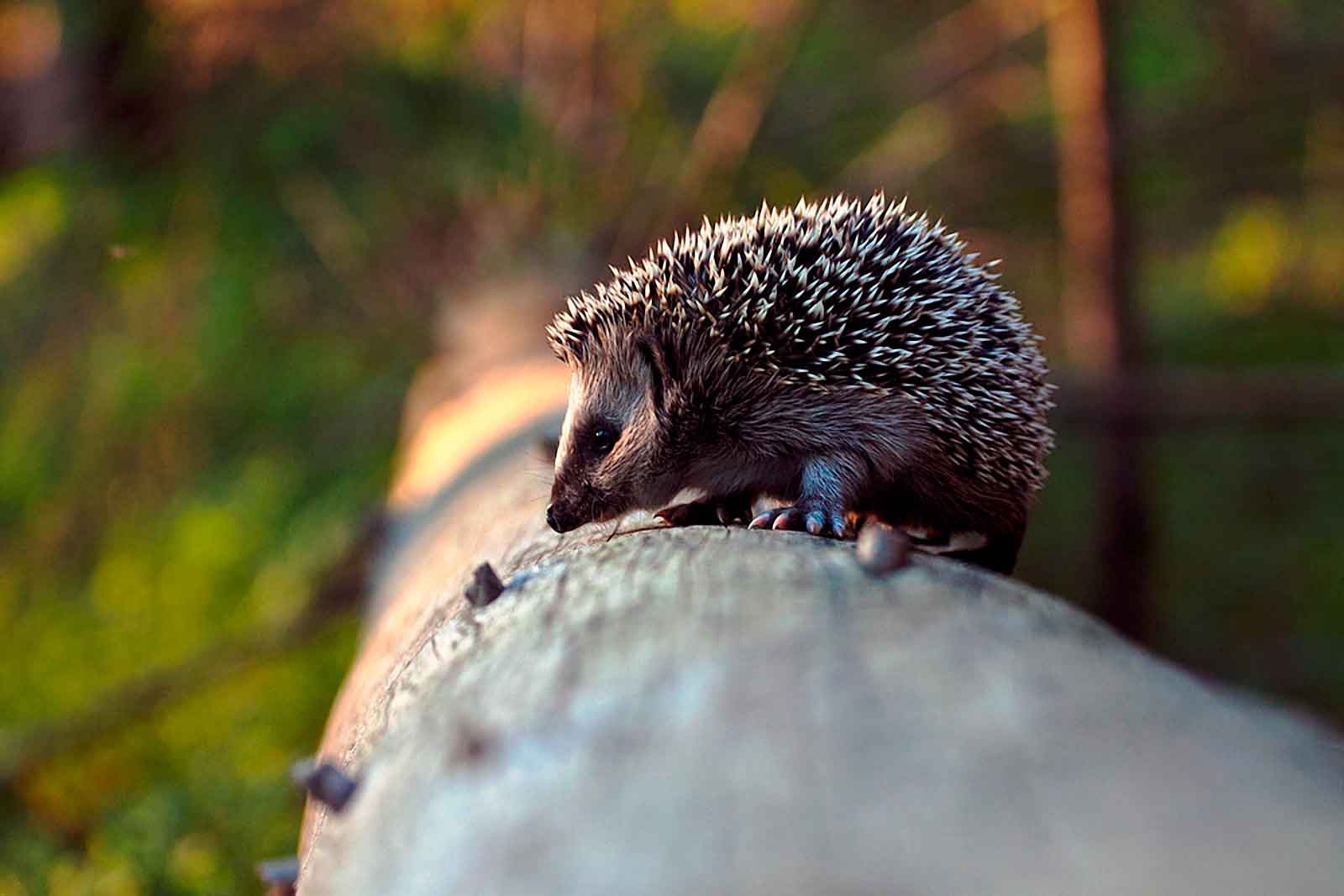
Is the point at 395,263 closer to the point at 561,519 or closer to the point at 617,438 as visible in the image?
the point at 617,438

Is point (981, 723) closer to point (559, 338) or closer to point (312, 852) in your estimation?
point (312, 852)

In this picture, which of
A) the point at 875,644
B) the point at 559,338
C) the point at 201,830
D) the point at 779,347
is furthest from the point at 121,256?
the point at 875,644

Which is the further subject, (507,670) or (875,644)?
(507,670)

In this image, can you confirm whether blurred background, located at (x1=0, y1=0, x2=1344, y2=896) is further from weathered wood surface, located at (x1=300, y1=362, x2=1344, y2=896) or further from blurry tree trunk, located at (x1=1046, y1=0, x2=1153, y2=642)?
weathered wood surface, located at (x1=300, y1=362, x2=1344, y2=896)

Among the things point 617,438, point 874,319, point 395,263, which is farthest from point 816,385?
point 395,263

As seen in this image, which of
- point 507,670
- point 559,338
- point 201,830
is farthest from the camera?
point 201,830

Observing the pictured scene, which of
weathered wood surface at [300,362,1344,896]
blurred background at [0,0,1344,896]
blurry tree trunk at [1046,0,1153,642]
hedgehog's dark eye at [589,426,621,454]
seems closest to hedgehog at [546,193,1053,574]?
hedgehog's dark eye at [589,426,621,454]
